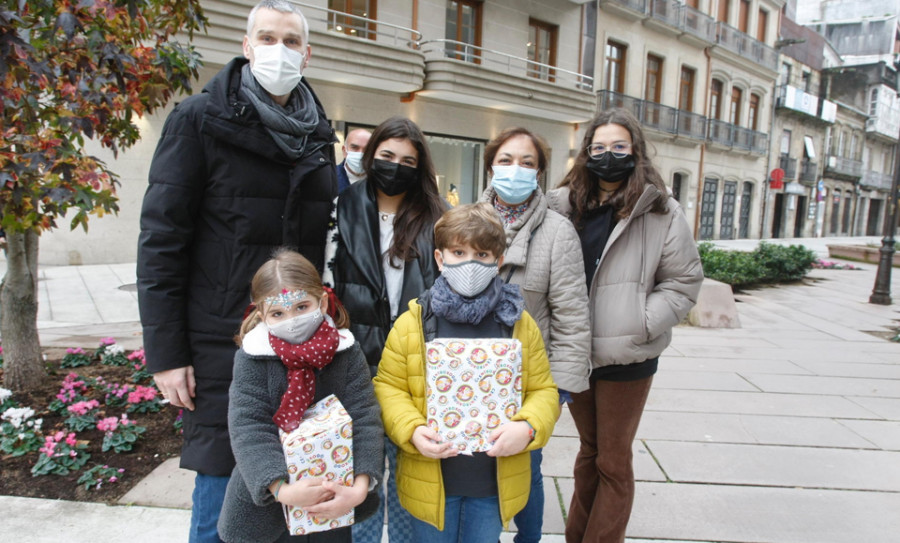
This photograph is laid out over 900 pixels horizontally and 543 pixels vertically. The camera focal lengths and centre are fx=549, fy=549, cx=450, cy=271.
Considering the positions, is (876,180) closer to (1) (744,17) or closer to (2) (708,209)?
(1) (744,17)

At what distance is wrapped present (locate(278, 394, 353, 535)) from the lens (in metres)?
1.73

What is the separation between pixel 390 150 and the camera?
92.3 inches

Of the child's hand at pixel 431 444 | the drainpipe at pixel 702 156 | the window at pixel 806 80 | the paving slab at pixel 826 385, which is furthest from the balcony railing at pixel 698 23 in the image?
the child's hand at pixel 431 444

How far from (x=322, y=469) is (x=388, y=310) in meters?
0.73

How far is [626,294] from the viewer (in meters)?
2.42

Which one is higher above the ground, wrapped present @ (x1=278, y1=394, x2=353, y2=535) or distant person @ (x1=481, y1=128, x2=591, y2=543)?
distant person @ (x1=481, y1=128, x2=591, y2=543)

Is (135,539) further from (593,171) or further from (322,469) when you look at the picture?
(593,171)

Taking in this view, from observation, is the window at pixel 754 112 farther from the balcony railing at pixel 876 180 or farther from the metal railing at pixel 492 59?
the balcony railing at pixel 876 180

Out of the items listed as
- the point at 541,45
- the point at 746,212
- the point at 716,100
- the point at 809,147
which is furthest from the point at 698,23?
the point at 809,147

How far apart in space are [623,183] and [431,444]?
1488mm

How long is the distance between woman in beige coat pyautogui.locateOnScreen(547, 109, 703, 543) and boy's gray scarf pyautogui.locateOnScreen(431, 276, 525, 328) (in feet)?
1.92

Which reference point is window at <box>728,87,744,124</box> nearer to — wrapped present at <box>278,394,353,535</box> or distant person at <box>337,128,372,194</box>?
distant person at <box>337,128,372,194</box>

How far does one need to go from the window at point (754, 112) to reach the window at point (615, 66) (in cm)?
1172

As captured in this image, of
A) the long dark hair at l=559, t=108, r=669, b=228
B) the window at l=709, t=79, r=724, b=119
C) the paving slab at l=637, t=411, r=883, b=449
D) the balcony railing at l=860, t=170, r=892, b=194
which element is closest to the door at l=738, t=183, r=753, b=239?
the window at l=709, t=79, r=724, b=119
